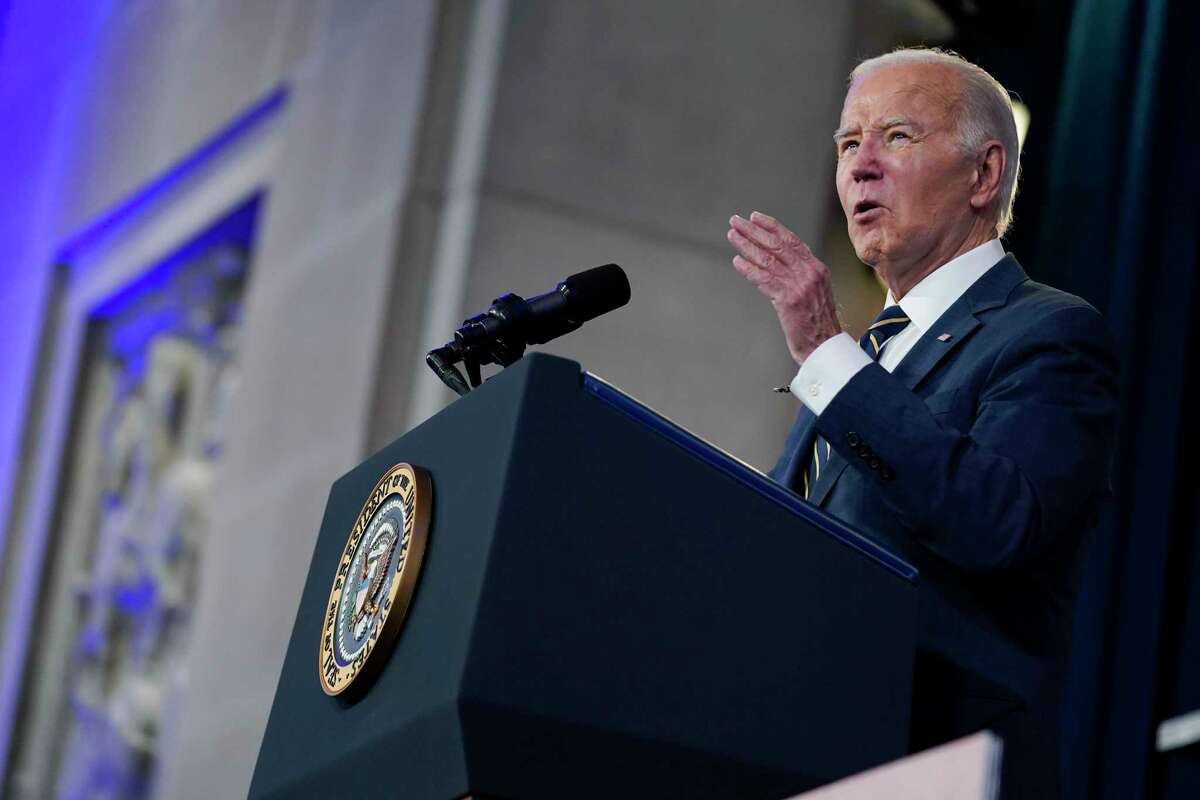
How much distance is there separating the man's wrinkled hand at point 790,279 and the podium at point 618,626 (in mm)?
276

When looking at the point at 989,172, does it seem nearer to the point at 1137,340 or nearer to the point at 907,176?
the point at 907,176

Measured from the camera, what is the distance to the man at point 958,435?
195cm

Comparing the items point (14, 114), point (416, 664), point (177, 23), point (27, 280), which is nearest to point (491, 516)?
point (416, 664)

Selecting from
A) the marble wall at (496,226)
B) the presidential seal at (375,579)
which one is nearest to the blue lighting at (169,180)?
the marble wall at (496,226)

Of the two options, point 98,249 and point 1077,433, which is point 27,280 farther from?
point 1077,433

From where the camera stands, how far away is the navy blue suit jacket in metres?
1.94

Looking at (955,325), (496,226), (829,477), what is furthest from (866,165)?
(496,226)

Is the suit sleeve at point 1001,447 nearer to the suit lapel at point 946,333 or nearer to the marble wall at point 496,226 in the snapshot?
the suit lapel at point 946,333

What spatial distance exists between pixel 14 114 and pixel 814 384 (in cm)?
834

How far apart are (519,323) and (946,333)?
1.61ft

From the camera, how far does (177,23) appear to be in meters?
7.78

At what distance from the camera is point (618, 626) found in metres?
1.78

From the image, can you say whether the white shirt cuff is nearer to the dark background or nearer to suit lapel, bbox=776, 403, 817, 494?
suit lapel, bbox=776, 403, 817, 494

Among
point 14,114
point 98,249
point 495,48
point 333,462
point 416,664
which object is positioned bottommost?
point 416,664
